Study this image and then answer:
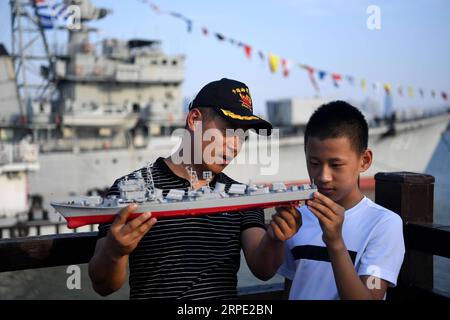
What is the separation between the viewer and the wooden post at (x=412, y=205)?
9.80 ft

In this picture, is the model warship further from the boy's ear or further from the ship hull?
the boy's ear

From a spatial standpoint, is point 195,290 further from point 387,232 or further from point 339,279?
point 387,232

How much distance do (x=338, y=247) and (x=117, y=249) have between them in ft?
2.70

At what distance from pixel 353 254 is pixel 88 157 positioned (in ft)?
77.4

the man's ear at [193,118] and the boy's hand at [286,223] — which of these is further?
the man's ear at [193,118]

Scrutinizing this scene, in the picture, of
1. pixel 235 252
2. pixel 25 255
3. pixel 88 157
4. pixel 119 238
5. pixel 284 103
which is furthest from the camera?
pixel 284 103

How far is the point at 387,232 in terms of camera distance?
6.49ft

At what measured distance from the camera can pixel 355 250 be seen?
2.01 meters

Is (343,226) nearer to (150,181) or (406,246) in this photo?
(150,181)

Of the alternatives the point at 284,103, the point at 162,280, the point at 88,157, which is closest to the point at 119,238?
the point at 162,280

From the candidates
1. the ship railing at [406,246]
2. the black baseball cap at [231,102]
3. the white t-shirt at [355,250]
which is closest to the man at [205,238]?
the black baseball cap at [231,102]

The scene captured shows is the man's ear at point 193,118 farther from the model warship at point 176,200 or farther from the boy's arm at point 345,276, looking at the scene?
the boy's arm at point 345,276

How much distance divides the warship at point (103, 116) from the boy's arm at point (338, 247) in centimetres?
2117

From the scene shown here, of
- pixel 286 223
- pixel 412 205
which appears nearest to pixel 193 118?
pixel 286 223
